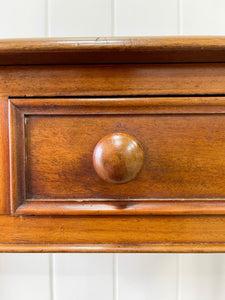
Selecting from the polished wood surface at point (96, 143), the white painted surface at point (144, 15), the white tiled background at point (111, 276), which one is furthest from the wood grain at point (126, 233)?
the white painted surface at point (144, 15)

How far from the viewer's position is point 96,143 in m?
0.25

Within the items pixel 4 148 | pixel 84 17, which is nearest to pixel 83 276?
pixel 4 148

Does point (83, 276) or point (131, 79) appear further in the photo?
point (83, 276)

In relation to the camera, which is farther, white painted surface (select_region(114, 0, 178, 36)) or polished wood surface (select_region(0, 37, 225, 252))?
white painted surface (select_region(114, 0, 178, 36))

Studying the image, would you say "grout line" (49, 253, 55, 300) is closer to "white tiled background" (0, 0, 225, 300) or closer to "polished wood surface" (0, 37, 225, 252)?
"white tiled background" (0, 0, 225, 300)

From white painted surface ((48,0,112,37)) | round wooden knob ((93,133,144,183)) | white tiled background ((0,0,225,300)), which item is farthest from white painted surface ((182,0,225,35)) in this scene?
round wooden knob ((93,133,144,183))

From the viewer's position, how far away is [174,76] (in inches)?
9.9

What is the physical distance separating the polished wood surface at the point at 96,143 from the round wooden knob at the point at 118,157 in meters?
0.02

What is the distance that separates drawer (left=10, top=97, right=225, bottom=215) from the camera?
251 mm

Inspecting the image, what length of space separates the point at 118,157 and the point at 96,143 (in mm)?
42

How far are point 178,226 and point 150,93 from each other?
0.15 m

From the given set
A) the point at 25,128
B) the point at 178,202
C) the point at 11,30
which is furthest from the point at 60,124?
the point at 11,30

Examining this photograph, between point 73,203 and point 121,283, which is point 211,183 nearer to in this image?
point 73,203

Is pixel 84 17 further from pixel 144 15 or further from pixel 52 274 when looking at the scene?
pixel 52 274
